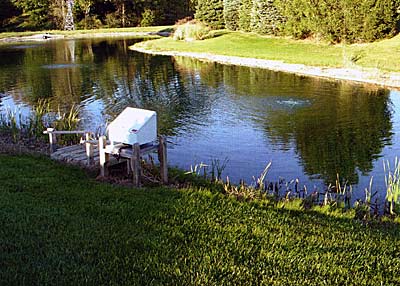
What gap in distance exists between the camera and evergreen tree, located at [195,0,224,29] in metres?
43.2

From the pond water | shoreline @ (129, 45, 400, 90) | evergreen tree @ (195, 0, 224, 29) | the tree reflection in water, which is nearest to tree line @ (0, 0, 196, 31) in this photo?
evergreen tree @ (195, 0, 224, 29)

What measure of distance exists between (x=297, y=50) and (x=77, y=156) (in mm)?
20629

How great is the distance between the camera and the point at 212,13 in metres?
44.0

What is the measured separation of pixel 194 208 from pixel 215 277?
196 centimetres

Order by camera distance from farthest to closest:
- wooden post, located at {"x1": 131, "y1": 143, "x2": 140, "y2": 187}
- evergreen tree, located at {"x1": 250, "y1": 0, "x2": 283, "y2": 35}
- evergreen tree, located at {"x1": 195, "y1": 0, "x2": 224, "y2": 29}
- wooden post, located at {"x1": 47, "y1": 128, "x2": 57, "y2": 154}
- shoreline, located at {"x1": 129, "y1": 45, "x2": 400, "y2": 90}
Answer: evergreen tree, located at {"x1": 195, "y1": 0, "x2": 224, "y2": 29} → evergreen tree, located at {"x1": 250, "y1": 0, "x2": 283, "y2": 35} → shoreline, located at {"x1": 129, "y1": 45, "x2": 400, "y2": 90} → wooden post, located at {"x1": 47, "y1": 128, "x2": 57, "y2": 154} → wooden post, located at {"x1": 131, "y1": 143, "x2": 140, "y2": 187}

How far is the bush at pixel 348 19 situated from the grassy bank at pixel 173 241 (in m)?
20.4

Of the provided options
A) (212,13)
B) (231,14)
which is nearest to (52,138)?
(231,14)

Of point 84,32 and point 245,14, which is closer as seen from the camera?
point 245,14

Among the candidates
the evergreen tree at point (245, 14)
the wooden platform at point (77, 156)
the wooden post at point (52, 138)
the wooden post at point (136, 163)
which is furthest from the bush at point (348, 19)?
the wooden post at point (136, 163)

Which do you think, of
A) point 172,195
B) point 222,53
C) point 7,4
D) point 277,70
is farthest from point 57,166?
point 7,4

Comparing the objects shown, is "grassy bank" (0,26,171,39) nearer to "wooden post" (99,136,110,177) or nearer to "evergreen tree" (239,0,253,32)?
"evergreen tree" (239,0,253,32)

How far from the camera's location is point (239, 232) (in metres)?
5.63

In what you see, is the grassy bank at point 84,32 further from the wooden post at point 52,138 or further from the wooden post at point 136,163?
the wooden post at point 136,163

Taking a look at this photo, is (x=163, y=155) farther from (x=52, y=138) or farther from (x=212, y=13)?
(x=212, y=13)
